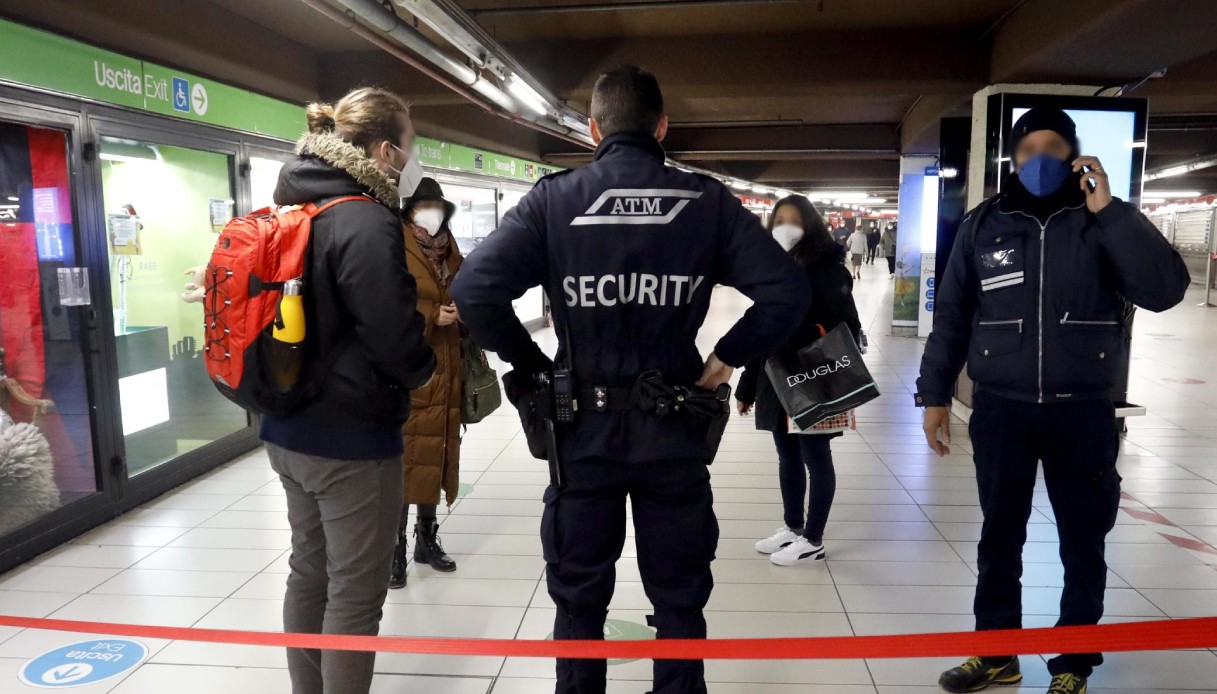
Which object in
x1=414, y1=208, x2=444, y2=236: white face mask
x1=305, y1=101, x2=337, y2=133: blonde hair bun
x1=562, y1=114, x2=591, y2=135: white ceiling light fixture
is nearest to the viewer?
x1=305, y1=101, x2=337, y2=133: blonde hair bun

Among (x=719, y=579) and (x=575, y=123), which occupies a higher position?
(x=575, y=123)

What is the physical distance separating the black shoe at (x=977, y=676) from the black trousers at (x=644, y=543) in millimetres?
1002

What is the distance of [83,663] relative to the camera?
2.69m

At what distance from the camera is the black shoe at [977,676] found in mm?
2459

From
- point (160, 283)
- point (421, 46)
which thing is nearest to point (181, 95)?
point (160, 283)

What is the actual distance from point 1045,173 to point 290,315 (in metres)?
1.93

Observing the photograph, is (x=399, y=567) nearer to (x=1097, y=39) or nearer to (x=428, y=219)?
(x=428, y=219)

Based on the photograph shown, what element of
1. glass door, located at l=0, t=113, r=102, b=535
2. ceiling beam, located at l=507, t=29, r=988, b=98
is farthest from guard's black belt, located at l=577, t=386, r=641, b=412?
ceiling beam, located at l=507, t=29, r=988, b=98

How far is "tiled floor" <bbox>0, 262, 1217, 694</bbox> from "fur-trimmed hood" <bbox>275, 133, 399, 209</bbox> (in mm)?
1520

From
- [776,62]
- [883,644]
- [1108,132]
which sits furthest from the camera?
[776,62]

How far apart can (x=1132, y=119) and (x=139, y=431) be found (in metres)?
6.28

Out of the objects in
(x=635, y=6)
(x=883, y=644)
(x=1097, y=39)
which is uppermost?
(x=635, y=6)

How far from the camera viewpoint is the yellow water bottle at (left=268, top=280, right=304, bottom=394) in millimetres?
1790

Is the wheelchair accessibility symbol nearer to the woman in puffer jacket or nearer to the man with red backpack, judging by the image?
the woman in puffer jacket
